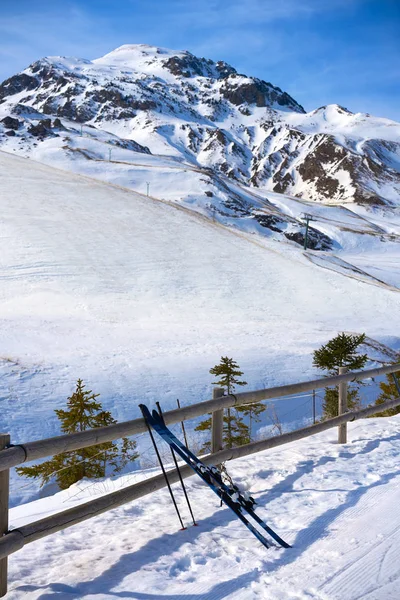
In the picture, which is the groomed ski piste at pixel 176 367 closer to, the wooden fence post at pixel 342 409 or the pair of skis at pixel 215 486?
the pair of skis at pixel 215 486

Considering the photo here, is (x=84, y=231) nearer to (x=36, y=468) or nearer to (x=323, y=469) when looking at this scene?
(x=36, y=468)

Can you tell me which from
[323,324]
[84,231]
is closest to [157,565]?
[323,324]

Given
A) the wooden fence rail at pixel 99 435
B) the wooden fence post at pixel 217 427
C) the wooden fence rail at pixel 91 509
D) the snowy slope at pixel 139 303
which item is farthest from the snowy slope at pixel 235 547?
the snowy slope at pixel 139 303

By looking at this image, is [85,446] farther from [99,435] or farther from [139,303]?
[139,303]

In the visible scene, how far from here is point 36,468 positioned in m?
8.76

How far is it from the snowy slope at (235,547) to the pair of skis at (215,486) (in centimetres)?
15

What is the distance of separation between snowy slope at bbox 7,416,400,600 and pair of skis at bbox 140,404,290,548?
146mm

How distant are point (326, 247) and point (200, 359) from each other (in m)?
80.8

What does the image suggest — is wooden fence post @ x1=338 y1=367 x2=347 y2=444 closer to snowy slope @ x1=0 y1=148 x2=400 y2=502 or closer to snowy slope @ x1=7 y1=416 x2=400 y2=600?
snowy slope @ x1=7 y1=416 x2=400 y2=600

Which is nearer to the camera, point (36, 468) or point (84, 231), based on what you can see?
point (36, 468)

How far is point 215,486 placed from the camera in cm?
573

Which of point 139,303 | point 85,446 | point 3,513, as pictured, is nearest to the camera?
point 3,513

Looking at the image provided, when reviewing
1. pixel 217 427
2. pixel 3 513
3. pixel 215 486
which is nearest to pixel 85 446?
pixel 3 513

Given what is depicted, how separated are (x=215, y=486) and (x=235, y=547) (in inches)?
28.1
